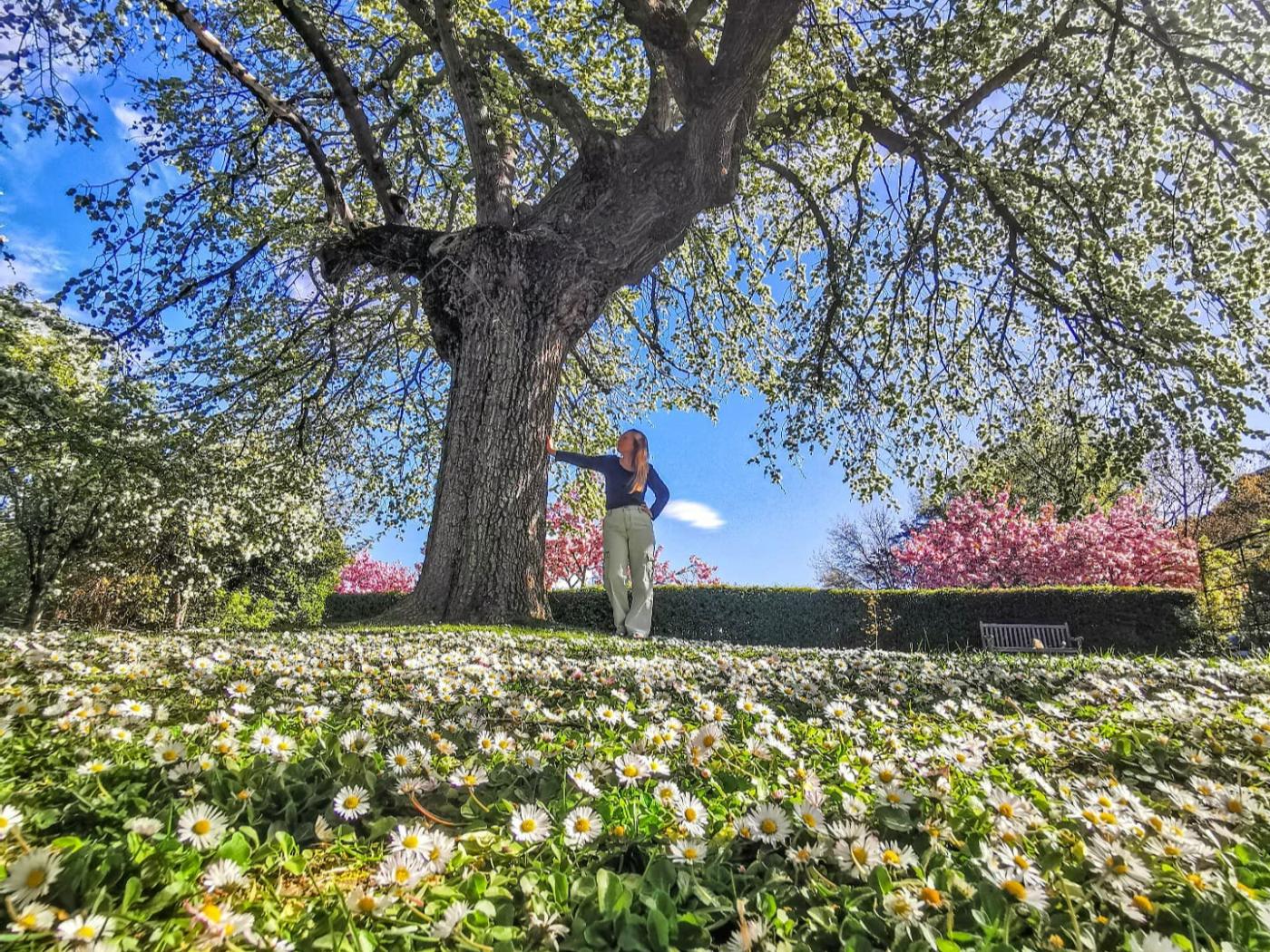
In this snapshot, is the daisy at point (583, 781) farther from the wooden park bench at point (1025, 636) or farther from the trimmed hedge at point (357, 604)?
the trimmed hedge at point (357, 604)

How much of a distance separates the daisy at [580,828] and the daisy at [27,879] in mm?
924

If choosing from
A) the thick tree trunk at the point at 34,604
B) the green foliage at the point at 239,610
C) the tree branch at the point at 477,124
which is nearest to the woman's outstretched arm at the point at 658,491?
the tree branch at the point at 477,124

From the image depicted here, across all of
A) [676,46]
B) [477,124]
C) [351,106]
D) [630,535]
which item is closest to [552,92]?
[477,124]

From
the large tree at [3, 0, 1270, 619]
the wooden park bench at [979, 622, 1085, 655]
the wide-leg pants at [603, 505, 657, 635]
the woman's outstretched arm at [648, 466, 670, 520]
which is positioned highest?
the large tree at [3, 0, 1270, 619]

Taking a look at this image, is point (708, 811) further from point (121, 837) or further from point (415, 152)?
point (415, 152)

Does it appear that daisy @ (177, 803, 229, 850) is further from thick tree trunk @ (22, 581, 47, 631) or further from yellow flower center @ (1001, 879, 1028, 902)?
thick tree trunk @ (22, 581, 47, 631)

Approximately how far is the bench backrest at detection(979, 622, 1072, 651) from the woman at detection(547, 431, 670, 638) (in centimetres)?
803

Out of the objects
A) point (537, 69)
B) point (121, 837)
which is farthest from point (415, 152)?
point (121, 837)

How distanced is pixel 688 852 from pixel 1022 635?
12874mm

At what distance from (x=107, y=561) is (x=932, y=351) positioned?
55.4ft

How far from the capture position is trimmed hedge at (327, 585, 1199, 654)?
1162 cm

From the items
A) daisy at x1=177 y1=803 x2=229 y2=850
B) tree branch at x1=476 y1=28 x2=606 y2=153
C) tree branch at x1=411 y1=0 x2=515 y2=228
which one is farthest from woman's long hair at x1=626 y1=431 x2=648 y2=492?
daisy at x1=177 y1=803 x2=229 y2=850

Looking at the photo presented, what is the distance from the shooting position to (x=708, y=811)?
1630mm

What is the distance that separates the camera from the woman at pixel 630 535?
736cm
